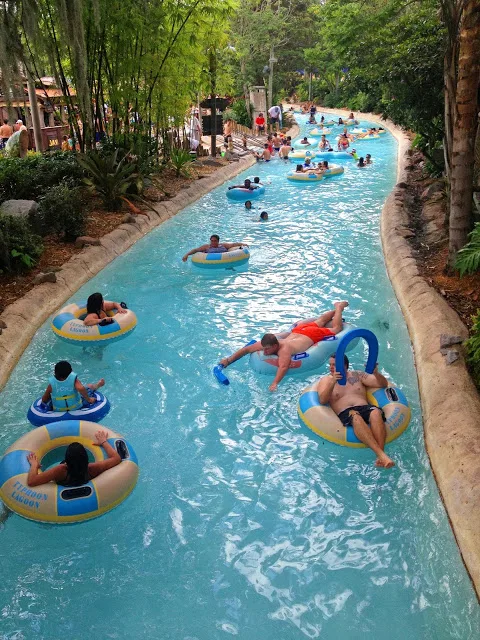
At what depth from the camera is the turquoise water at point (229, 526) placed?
Answer: 377cm

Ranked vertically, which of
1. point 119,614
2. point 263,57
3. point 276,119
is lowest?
point 119,614

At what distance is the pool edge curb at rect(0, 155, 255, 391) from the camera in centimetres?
725

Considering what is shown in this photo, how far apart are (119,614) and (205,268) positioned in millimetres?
7099

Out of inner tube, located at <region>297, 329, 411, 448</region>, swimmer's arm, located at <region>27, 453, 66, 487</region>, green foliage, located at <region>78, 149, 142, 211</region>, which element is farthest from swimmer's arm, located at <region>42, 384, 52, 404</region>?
green foliage, located at <region>78, 149, 142, 211</region>

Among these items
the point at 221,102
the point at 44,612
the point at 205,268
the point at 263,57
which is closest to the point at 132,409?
the point at 44,612

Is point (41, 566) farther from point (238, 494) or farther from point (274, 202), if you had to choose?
point (274, 202)

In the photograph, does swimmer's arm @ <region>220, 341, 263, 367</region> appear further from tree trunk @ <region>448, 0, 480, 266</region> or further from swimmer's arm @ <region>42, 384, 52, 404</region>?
tree trunk @ <region>448, 0, 480, 266</region>

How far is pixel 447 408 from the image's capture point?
5.50 m

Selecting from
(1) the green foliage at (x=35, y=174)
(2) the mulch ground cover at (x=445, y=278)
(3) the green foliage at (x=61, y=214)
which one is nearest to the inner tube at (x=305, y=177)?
(2) the mulch ground cover at (x=445, y=278)

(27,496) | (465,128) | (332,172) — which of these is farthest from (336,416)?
(332,172)

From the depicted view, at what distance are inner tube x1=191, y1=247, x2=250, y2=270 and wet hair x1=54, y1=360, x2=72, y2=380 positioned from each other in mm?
5081

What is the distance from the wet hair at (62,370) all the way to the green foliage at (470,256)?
17.3 ft

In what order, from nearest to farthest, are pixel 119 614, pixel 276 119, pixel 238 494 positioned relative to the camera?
1. pixel 119 614
2. pixel 238 494
3. pixel 276 119

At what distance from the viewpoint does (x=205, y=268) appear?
10.3 meters
